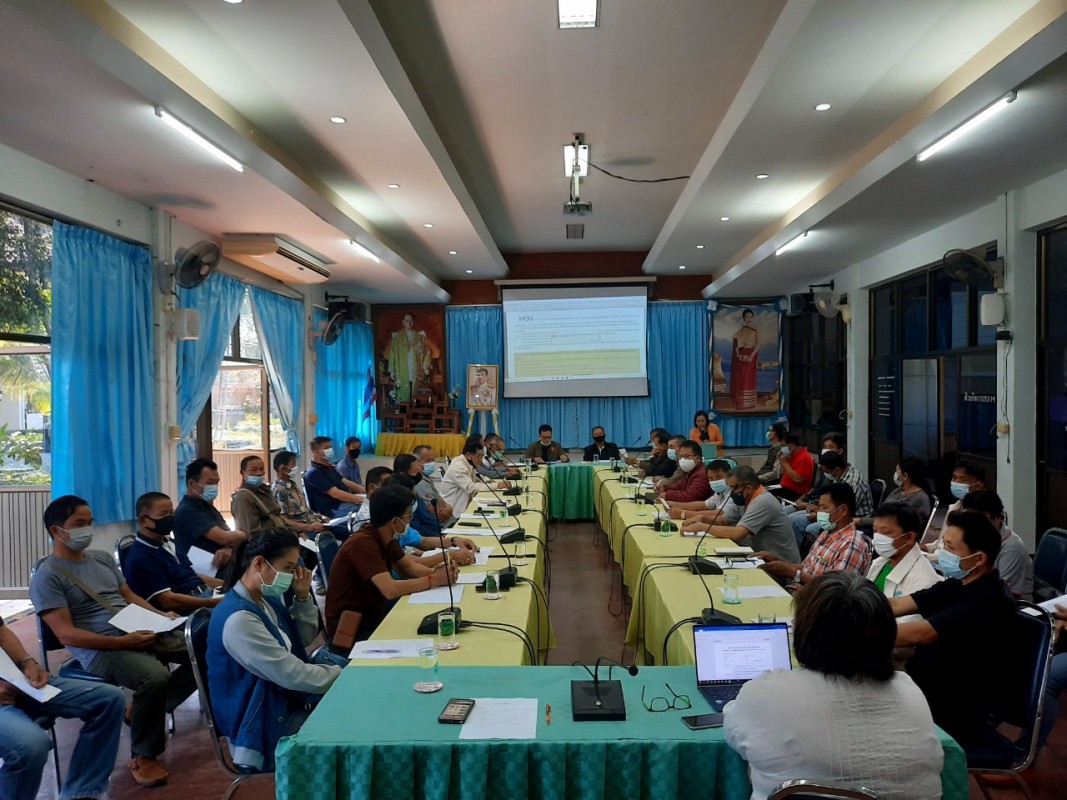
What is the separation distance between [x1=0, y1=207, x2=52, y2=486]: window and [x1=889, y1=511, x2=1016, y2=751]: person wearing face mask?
199 inches

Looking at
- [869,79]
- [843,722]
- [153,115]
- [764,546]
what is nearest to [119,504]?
[153,115]

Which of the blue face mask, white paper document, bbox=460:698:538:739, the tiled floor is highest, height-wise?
the blue face mask

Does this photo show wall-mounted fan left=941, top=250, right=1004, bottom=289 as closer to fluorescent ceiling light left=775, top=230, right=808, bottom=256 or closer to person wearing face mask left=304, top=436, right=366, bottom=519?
fluorescent ceiling light left=775, top=230, right=808, bottom=256

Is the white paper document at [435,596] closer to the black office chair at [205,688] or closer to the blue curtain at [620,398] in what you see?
the black office chair at [205,688]

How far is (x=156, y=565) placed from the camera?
3406mm

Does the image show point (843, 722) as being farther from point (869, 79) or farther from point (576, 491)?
point (576, 491)

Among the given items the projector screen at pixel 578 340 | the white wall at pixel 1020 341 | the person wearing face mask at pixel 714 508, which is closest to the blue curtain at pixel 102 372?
the person wearing face mask at pixel 714 508

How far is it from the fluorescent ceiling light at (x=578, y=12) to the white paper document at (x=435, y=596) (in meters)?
2.82

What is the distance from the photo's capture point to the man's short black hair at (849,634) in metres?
1.47

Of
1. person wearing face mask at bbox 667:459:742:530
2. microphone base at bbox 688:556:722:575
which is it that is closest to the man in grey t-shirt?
person wearing face mask at bbox 667:459:742:530

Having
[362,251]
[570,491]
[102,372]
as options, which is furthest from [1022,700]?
[362,251]

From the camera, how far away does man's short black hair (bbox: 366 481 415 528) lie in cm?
303

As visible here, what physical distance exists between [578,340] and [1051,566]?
7698 mm

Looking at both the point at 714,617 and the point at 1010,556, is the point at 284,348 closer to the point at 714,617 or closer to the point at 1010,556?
the point at 714,617
